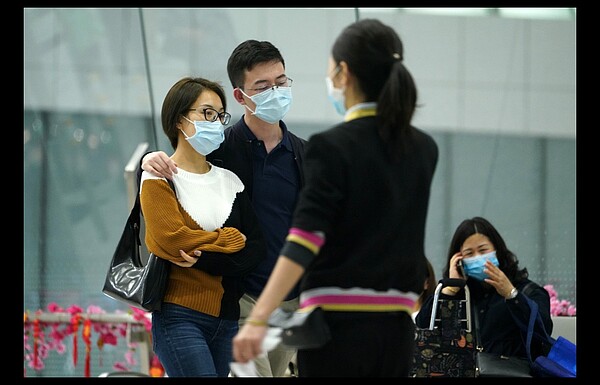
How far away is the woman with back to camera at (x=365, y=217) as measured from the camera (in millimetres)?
2426

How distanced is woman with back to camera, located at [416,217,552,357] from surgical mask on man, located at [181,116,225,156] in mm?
1767

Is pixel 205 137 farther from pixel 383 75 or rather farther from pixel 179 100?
pixel 383 75

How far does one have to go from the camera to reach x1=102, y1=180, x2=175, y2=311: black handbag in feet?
11.0

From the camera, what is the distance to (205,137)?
3.52 m

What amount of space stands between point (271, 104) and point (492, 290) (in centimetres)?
182

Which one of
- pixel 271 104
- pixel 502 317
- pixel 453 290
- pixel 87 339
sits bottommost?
pixel 87 339

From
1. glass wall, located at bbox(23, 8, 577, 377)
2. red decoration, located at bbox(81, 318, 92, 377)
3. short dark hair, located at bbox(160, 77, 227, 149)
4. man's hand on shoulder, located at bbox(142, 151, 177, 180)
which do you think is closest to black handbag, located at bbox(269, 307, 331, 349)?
man's hand on shoulder, located at bbox(142, 151, 177, 180)

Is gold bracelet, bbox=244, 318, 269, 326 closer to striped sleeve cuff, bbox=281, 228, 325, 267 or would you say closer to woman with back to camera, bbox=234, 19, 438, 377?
woman with back to camera, bbox=234, 19, 438, 377

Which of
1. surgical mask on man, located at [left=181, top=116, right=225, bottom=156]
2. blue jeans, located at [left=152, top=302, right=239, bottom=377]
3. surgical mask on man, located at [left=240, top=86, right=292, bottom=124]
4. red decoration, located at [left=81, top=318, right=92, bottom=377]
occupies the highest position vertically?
surgical mask on man, located at [left=240, top=86, right=292, bottom=124]

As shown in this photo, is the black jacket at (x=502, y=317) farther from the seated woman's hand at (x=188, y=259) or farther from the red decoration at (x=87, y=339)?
the red decoration at (x=87, y=339)

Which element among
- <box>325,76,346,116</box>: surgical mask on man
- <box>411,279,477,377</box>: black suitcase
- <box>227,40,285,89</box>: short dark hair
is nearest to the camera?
<box>325,76,346,116</box>: surgical mask on man

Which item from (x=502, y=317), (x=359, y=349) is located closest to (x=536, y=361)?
(x=502, y=317)

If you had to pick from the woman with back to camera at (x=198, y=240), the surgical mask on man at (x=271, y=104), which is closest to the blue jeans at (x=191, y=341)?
the woman with back to camera at (x=198, y=240)
